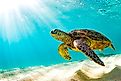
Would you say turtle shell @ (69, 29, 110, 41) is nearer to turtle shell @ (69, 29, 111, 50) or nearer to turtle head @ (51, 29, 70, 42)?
turtle shell @ (69, 29, 111, 50)

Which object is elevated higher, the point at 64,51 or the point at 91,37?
the point at 91,37

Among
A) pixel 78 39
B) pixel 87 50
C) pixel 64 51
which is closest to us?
pixel 87 50

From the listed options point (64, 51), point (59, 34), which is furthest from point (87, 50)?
point (64, 51)

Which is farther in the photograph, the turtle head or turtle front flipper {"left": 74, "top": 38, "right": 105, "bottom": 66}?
the turtle head

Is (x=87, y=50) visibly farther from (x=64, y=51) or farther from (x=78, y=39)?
(x=64, y=51)

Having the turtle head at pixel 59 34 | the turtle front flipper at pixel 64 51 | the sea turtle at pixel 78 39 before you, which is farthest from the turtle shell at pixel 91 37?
the turtle front flipper at pixel 64 51

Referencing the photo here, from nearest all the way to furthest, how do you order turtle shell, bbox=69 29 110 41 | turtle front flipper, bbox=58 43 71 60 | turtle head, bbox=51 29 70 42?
turtle head, bbox=51 29 70 42
turtle shell, bbox=69 29 110 41
turtle front flipper, bbox=58 43 71 60

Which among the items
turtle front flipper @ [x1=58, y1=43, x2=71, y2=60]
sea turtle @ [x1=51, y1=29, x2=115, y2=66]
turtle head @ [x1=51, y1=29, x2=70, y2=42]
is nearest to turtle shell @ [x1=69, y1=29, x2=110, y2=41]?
sea turtle @ [x1=51, y1=29, x2=115, y2=66]

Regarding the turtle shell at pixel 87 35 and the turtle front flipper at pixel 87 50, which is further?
the turtle shell at pixel 87 35

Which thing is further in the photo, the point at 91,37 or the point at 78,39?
the point at 91,37

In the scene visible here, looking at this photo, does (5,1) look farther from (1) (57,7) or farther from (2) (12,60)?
(2) (12,60)

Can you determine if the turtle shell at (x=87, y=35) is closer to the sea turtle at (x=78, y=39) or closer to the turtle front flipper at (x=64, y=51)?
the sea turtle at (x=78, y=39)
